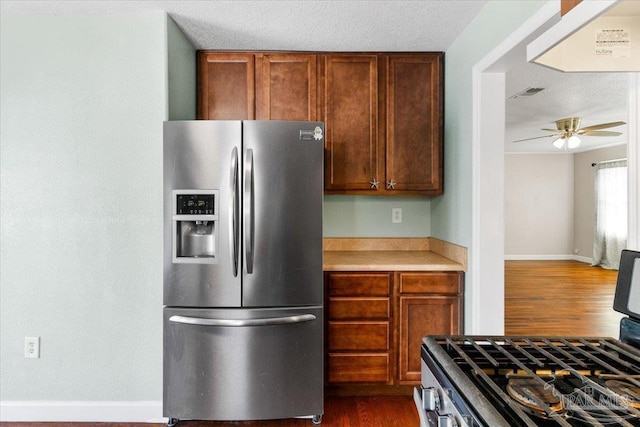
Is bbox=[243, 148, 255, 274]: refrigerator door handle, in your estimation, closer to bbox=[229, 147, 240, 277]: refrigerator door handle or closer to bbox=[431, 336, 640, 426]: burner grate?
bbox=[229, 147, 240, 277]: refrigerator door handle

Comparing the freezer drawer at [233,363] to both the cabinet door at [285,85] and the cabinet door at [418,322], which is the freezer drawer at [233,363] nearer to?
the cabinet door at [418,322]

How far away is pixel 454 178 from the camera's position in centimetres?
241

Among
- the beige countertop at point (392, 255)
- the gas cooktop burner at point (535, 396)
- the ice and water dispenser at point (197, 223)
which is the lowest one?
the gas cooktop burner at point (535, 396)

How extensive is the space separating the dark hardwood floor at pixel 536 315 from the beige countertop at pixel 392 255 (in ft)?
2.85

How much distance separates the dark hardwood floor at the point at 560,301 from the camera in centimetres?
367

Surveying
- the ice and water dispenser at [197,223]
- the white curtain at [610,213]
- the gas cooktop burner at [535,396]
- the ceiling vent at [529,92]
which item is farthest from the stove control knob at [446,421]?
the white curtain at [610,213]

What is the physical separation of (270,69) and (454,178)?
4.96 ft

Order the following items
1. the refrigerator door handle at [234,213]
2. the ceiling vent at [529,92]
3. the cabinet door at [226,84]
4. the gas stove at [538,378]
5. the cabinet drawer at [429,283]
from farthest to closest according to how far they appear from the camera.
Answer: the ceiling vent at [529,92] → the cabinet door at [226,84] → the cabinet drawer at [429,283] → the refrigerator door handle at [234,213] → the gas stove at [538,378]

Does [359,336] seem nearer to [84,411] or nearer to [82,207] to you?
[84,411]

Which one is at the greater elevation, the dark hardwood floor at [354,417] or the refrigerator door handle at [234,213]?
the refrigerator door handle at [234,213]

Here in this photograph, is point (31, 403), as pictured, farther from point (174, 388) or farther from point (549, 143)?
point (549, 143)

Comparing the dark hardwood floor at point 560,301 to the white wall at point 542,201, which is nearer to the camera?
the dark hardwood floor at point 560,301

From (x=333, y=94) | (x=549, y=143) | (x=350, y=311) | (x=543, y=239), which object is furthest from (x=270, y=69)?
(x=543, y=239)

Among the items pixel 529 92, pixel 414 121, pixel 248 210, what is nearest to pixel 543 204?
pixel 529 92
